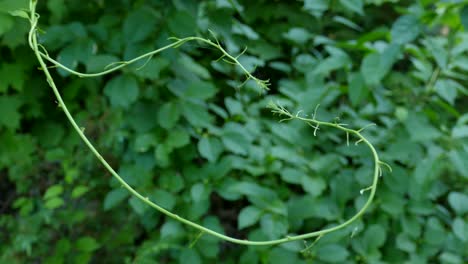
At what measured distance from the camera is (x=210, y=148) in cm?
135

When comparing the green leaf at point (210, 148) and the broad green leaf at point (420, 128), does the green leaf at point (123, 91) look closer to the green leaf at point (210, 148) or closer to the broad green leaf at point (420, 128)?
the green leaf at point (210, 148)

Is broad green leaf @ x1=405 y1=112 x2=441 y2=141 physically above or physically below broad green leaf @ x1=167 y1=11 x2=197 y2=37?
below

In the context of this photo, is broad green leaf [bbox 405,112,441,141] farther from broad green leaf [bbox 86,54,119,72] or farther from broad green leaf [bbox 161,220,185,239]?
broad green leaf [bbox 86,54,119,72]

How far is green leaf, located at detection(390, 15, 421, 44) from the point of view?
4.31 feet

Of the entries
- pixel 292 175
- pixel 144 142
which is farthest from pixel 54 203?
pixel 292 175

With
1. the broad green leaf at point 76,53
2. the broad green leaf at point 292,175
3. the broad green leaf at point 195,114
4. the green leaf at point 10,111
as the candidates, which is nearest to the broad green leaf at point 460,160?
the broad green leaf at point 292,175

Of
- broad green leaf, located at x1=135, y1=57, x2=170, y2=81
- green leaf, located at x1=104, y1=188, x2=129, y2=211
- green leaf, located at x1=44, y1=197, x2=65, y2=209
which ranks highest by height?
broad green leaf, located at x1=135, y1=57, x2=170, y2=81

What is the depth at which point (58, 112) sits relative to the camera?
161cm

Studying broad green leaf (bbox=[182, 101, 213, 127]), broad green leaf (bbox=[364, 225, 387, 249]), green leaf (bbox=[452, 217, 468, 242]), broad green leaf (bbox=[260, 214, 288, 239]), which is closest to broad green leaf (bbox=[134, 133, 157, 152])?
broad green leaf (bbox=[182, 101, 213, 127])

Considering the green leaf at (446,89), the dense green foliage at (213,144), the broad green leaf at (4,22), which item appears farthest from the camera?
the green leaf at (446,89)

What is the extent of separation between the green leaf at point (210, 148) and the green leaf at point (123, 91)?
21 centimetres

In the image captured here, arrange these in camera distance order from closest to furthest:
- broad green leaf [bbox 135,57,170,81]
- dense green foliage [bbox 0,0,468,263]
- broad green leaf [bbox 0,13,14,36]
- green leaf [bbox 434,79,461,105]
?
1. broad green leaf [bbox 0,13,14,36]
2. broad green leaf [bbox 135,57,170,81]
3. dense green foliage [bbox 0,0,468,263]
4. green leaf [bbox 434,79,461,105]

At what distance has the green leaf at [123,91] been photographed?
4.32 ft

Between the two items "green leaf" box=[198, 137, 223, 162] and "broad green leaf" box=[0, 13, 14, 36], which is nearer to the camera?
"broad green leaf" box=[0, 13, 14, 36]
